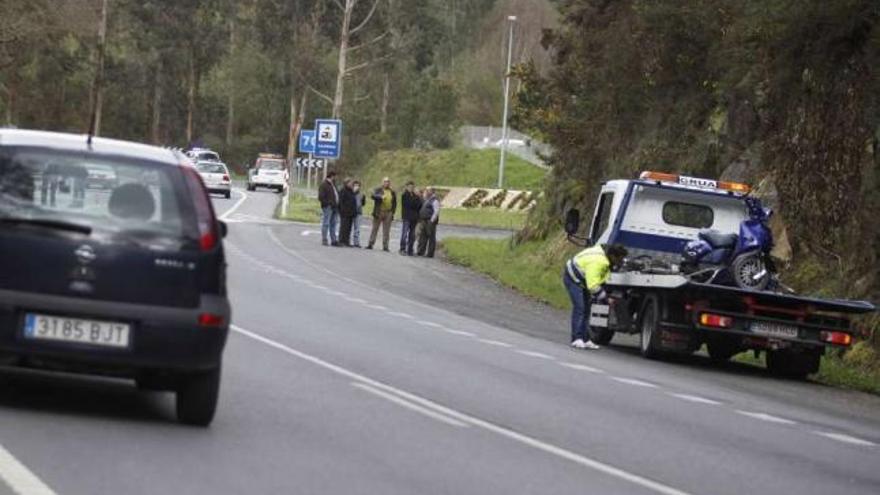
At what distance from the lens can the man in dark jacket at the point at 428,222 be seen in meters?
41.9

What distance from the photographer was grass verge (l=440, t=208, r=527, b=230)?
200 ft

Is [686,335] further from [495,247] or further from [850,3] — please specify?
[495,247]

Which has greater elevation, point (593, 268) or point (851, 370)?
point (593, 268)

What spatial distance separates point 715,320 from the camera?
19.8 metres

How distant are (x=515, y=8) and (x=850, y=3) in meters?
103

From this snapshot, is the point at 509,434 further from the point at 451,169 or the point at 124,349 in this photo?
the point at 451,169

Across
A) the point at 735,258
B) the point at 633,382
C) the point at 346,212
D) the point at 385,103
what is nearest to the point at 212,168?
the point at 346,212

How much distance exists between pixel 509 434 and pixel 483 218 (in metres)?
53.7

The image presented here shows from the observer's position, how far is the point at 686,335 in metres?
20.3

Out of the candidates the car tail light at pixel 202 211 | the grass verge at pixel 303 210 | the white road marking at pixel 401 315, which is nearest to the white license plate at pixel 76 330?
the car tail light at pixel 202 211

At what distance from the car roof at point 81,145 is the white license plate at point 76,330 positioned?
113 cm

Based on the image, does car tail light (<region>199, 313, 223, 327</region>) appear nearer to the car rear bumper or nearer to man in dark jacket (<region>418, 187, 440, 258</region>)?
the car rear bumper

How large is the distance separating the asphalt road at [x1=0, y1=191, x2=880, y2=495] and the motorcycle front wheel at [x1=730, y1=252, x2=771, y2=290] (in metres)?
1.08

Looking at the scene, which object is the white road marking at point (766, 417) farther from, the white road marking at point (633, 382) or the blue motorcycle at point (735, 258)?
the blue motorcycle at point (735, 258)
